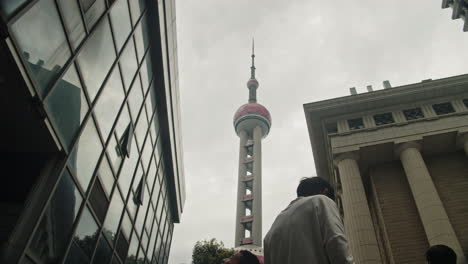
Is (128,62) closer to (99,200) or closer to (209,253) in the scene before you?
(99,200)

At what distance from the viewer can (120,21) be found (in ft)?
31.1

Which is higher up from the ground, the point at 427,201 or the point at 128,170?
the point at 427,201

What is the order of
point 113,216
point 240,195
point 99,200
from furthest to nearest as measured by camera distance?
point 240,195 < point 113,216 < point 99,200

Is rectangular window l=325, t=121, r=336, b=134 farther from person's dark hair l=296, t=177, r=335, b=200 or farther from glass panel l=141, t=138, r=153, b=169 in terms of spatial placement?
person's dark hair l=296, t=177, r=335, b=200

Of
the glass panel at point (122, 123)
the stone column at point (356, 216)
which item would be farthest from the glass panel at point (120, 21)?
the stone column at point (356, 216)

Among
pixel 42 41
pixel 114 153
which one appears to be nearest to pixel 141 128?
pixel 114 153

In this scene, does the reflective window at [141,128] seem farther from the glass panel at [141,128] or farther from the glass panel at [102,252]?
the glass panel at [102,252]

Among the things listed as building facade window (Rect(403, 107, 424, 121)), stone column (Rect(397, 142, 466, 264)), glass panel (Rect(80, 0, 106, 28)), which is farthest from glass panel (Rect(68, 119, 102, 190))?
building facade window (Rect(403, 107, 424, 121))

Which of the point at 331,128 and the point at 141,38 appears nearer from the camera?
the point at 141,38

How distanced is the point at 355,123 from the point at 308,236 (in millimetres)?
24188

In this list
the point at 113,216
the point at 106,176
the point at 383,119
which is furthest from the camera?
the point at 383,119

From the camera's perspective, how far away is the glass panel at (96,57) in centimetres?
751

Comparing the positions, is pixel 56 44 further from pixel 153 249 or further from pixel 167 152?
pixel 153 249

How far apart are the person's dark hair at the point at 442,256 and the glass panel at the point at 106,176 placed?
765 centimetres
